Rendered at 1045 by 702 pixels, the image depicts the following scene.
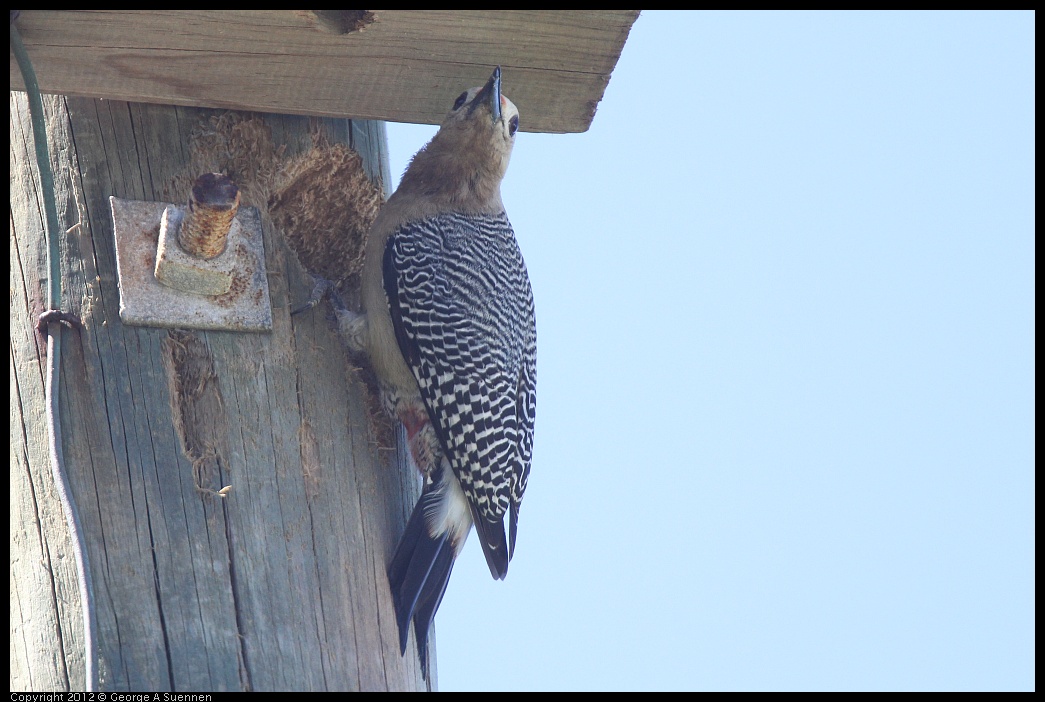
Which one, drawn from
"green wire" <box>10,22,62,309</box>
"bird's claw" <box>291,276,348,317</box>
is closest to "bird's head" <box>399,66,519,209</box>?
"bird's claw" <box>291,276,348,317</box>

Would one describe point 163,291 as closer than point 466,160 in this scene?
Yes

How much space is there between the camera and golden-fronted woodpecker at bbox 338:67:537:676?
154 inches

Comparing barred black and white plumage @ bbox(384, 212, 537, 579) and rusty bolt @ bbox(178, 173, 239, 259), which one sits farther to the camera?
barred black and white plumage @ bbox(384, 212, 537, 579)

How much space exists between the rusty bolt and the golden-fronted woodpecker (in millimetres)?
606

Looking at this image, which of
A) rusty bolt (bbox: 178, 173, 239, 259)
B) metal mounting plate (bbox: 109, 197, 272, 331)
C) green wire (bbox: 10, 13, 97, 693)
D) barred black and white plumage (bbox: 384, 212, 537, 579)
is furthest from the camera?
barred black and white plumage (bbox: 384, 212, 537, 579)

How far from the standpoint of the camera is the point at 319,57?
12.2 ft

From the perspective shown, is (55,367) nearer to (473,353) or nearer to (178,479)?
(178,479)

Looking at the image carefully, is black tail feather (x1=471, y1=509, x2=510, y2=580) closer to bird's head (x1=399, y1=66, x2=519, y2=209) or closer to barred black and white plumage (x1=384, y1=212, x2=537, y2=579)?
barred black and white plumage (x1=384, y1=212, x2=537, y2=579)

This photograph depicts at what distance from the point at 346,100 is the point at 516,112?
614mm

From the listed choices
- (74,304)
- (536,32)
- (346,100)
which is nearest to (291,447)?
(74,304)

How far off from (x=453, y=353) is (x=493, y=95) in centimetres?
84

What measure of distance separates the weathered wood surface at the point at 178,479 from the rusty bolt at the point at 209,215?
9.1 inches

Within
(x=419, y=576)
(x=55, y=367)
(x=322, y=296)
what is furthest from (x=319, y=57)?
(x=419, y=576)

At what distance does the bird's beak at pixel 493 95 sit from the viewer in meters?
3.93
